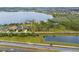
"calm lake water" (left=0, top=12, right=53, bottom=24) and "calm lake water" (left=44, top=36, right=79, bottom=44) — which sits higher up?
"calm lake water" (left=0, top=12, right=53, bottom=24)

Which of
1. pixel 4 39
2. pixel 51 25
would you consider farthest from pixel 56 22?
pixel 4 39

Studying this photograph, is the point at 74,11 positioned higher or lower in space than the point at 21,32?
higher

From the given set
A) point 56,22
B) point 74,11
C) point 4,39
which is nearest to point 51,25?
point 56,22

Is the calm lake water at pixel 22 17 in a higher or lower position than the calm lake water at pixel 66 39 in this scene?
higher

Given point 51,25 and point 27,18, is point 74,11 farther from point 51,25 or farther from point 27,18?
point 27,18

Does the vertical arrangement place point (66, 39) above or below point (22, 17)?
below
